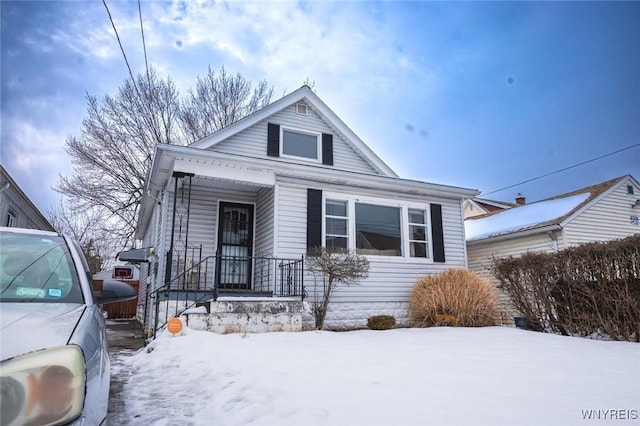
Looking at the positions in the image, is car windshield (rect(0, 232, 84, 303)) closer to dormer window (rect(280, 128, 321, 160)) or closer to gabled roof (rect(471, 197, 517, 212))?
dormer window (rect(280, 128, 321, 160))

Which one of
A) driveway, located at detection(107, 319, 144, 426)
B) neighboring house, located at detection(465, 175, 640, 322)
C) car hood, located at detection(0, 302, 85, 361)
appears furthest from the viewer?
neighboring house, located at detection(465, 175, 640, 322)

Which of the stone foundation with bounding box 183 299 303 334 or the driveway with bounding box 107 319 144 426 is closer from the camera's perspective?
the driveway with bounding box 107 319 144 426

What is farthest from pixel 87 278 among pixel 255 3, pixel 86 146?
pixel 86 146

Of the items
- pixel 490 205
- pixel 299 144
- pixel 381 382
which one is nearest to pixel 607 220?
pixel 490 205

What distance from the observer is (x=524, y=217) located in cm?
1388

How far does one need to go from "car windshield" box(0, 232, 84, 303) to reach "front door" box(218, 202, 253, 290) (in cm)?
738

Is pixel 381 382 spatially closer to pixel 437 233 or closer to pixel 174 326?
pixel 174 326

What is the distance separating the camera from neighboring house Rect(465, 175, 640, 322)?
11.9 metres

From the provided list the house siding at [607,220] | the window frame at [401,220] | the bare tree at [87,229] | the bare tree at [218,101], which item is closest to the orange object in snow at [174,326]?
the window frame at [401,220]

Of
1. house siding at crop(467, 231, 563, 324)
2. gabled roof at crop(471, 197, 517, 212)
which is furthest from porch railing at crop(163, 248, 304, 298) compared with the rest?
gabled roof at crop(471, 197, 517, 212)

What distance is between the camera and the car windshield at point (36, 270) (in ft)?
5.89

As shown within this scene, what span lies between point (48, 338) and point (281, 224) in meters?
7.56

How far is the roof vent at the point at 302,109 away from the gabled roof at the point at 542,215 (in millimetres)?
7440

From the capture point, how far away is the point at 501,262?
795cm
